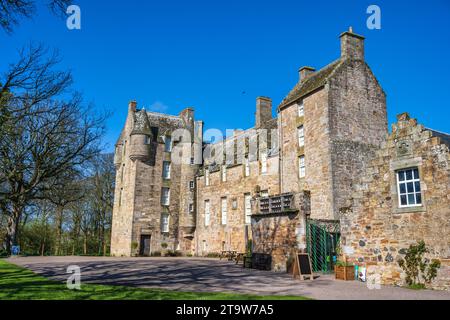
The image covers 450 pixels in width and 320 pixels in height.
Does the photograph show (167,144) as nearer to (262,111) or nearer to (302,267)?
(262,111)

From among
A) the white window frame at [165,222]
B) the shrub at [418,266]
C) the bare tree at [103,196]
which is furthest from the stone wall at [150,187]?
the shrub at [418,266]

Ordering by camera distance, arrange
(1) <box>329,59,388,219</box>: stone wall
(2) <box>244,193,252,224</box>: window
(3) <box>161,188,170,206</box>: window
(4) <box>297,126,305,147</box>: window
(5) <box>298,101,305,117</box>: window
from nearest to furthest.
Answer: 1. (1) <box>329,59,388,219</box>: stone wall
2. (4) <box>297,126,305,147</box>: window
3. (5) <box>298,101,305,117</box>: window
4. (2) <box>244,193,252,224</box>: window
5. (3) <box>161,188,170,206</box>: window

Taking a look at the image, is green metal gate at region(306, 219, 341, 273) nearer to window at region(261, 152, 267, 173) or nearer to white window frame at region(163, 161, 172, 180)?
window at region(261, 152, 267, 173)

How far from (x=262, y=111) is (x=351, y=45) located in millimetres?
10609

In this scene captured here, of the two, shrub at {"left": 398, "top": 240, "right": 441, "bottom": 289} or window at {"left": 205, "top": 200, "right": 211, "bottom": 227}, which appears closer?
shrub at {"left": 398, "top": 240, "right": 441, "bottom": 289}

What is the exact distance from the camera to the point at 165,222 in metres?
36.3

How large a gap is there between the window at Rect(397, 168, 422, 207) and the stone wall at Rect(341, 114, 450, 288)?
0.52ft

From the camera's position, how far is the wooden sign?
14.5 metres

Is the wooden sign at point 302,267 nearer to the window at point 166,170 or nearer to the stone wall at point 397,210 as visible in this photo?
the stone wall at point 397,210

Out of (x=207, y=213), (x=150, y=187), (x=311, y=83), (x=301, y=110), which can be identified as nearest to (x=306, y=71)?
(x=311, y=83)

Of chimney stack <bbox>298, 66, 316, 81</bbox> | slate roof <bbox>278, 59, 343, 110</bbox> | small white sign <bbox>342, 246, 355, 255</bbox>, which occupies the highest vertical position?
chimney stack <bbox>298, 66, 316, 81</bbox>

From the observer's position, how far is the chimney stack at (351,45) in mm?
23875

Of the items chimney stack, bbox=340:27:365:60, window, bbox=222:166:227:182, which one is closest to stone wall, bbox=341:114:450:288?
chimney stack, bbox=340:27:365:60
